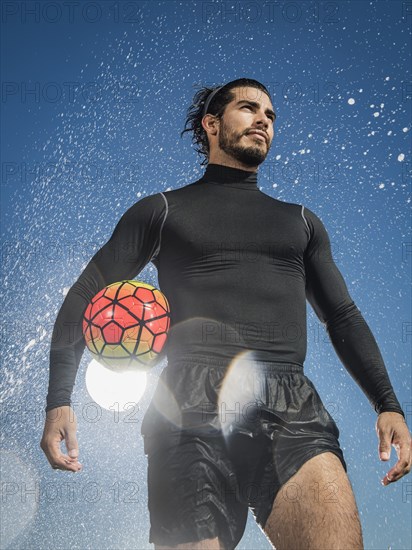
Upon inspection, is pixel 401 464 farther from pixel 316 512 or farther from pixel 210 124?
pixel 210 124

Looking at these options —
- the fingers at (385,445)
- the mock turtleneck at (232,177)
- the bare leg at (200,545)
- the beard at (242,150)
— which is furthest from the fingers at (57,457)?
the beard at (242,150)

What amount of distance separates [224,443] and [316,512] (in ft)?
1.75

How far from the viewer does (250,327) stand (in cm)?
362

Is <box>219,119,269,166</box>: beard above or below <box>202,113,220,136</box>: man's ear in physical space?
below

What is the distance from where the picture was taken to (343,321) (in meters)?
4.07

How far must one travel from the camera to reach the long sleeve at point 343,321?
3.86 m

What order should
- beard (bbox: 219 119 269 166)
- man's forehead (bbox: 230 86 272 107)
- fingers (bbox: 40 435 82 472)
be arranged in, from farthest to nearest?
man's forehead (bbox: 230 86 272 107), beard (bbox: 219 119 269 166), fingers (bbox: 40 435 82 472)

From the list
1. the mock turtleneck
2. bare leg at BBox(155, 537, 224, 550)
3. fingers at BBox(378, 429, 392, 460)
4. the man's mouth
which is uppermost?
the man's mouth

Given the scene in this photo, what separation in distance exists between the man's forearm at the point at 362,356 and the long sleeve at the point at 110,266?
120cm

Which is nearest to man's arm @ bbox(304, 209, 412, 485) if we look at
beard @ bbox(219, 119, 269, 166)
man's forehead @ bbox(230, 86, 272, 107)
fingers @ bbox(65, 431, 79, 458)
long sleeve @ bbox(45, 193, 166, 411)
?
beard @ bbox(219, 119, 269, 166)

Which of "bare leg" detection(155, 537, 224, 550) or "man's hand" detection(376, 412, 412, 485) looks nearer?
"bare leg" detection(155, 537, 224, 550)

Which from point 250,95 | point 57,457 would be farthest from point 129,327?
point 250,95

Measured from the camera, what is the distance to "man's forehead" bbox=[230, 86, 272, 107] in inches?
175

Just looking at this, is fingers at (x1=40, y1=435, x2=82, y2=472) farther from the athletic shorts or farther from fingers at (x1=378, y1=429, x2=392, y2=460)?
fingers at (x1=378, y1=429, x2=392, y2=460)
